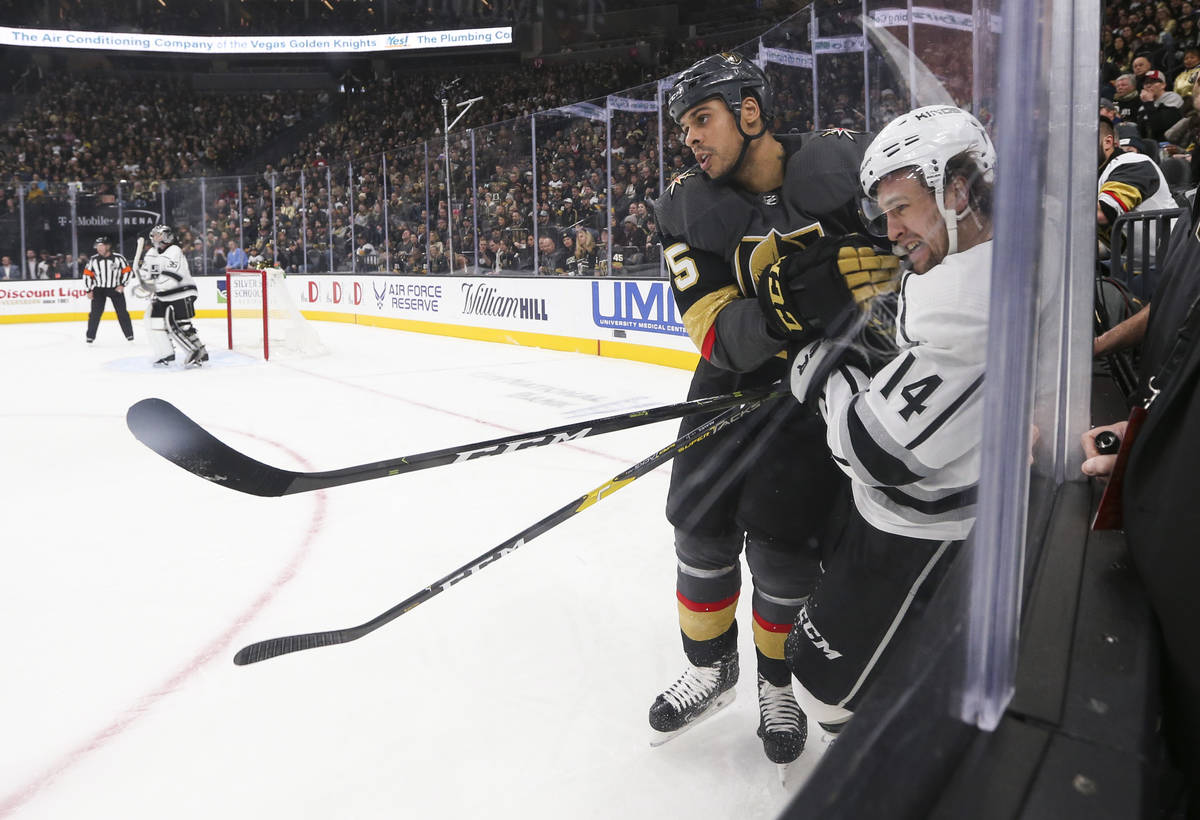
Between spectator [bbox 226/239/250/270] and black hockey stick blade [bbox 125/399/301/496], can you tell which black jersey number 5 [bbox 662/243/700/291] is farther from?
spectator [bbox 226/239/250/270]

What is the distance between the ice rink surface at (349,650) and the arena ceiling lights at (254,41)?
1502 centimetres

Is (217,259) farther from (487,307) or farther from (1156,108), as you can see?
(1156,108)

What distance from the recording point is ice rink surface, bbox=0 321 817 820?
1198 millimetres

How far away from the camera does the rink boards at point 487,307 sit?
5801 millimetres

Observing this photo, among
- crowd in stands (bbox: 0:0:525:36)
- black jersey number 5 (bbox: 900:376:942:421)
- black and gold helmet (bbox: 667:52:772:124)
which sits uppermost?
crowd in stands (bbox: 0:0:525:36)

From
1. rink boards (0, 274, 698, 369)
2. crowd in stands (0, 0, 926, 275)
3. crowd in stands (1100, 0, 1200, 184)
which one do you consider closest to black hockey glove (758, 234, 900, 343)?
crowd in stands (0, 0, 926, 275)

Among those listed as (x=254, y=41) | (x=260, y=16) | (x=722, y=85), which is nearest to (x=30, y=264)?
(x=254, y=41)

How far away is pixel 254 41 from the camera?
1725 cm

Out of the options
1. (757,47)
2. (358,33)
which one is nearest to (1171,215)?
(757,47)

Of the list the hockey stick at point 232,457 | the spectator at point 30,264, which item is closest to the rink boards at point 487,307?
the spectator at point 30,264

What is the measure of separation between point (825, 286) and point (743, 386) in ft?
1.30

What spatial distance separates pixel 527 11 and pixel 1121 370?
662 inches

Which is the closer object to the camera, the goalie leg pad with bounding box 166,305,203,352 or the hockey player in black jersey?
the hockey player in black jersey

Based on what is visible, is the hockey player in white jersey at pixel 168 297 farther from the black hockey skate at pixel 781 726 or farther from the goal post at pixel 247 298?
the black hockey skate at pixel 781 726
